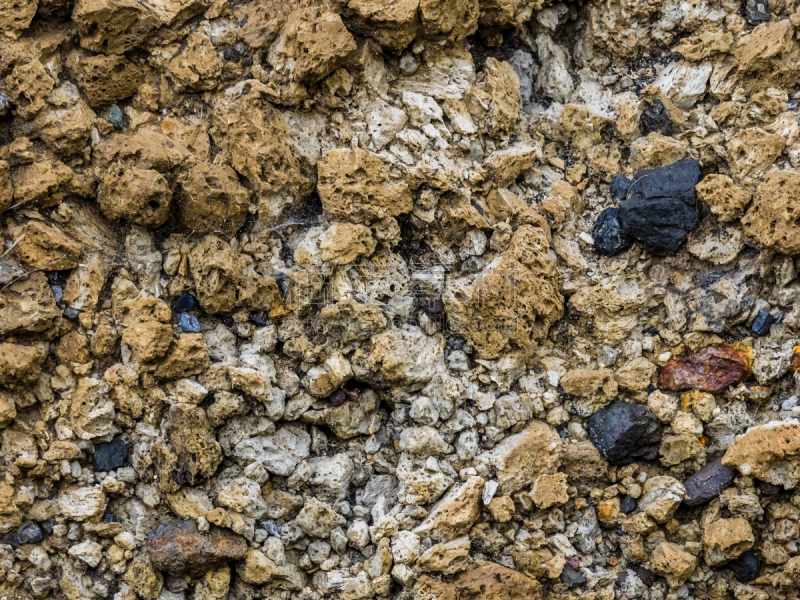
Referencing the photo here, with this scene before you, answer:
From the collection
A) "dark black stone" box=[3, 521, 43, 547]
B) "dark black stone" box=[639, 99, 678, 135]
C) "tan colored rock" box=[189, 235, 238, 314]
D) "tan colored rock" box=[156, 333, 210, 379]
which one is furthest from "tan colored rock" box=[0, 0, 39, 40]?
"dark black stone" box=[639, 99, 678, 135]

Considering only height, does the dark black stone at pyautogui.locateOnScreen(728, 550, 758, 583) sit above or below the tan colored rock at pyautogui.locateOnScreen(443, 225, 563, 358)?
below

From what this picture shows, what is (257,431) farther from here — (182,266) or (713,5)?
(713,5)

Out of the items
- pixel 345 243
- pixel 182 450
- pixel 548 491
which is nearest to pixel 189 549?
pixel 182 450

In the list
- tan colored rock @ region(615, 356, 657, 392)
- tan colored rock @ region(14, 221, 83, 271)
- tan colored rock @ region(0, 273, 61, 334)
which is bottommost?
tan colored rock @ region(615, 356, 657, 392)

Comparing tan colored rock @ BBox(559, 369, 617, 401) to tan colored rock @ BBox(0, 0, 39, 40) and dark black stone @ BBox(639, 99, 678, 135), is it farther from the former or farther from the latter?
tan colored rock @ BBox(0, 0, 39, 40)

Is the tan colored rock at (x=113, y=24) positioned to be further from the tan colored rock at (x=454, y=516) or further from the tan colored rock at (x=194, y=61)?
the tan colored rock at (x=454, y=516)

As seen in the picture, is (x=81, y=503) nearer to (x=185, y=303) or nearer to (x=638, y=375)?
(x=185, y=303)
